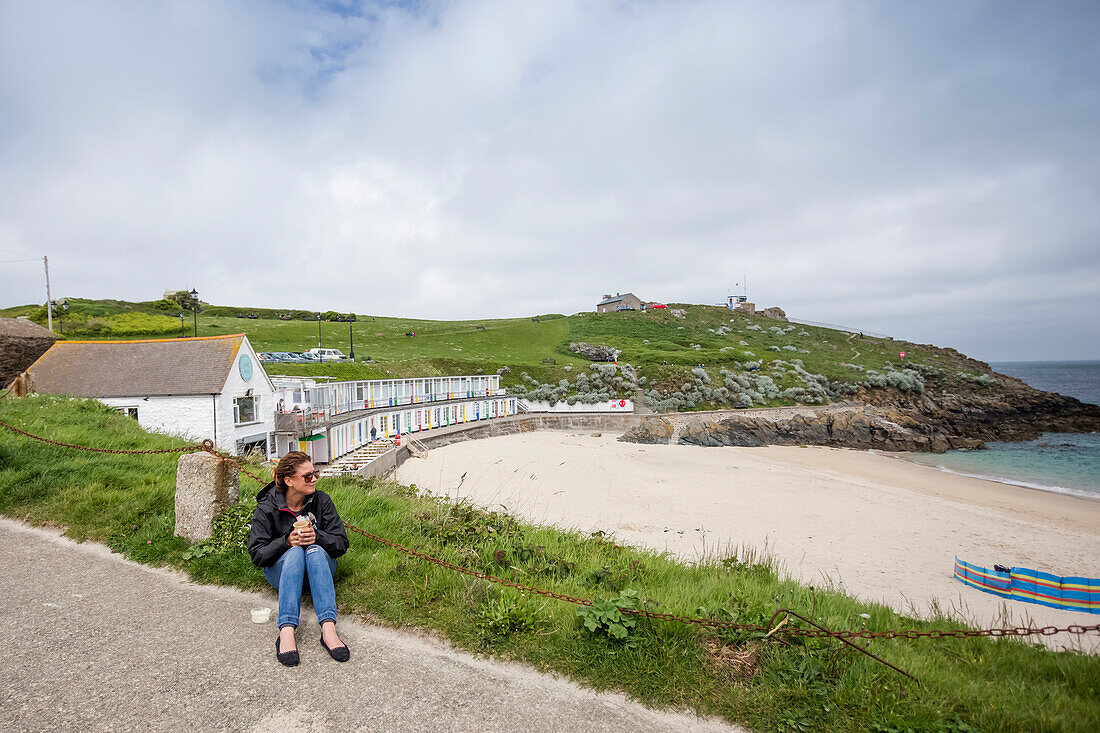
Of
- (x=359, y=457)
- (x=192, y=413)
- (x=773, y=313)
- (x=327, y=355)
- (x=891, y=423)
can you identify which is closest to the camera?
(x=192, y=413)

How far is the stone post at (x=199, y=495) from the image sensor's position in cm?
588

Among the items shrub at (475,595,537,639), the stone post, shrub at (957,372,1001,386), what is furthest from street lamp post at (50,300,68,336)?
shrub at (957,372,1001,386)

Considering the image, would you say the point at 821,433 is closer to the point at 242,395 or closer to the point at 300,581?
the point at 242,395

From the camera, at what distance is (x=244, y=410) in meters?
20.8

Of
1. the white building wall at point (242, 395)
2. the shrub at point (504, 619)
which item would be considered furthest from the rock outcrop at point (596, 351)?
the shrub at point (504, 619)

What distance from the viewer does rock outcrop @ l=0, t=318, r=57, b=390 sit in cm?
1599

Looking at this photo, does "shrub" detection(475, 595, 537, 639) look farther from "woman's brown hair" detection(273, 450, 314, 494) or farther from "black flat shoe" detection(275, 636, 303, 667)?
"woman's brown hair" detection(273, 450, 314, 494)

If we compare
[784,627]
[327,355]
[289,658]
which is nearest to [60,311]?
[327,355]

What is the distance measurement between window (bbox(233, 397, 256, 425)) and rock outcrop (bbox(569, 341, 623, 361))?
45653mm

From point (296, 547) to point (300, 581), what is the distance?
0.37 m

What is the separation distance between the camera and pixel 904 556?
1366 cm

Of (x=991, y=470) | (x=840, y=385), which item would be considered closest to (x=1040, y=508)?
(x=991, y=470)

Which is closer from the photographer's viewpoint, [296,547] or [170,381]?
[296,547]

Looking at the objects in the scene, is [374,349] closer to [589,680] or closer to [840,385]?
[840,385]
